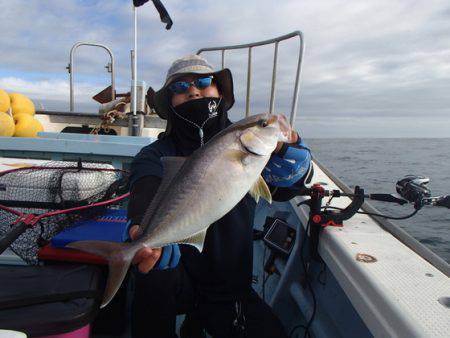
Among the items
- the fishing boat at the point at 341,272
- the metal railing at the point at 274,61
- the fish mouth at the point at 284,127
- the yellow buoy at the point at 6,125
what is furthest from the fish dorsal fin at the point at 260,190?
the yellow buoy at the point at 6,125

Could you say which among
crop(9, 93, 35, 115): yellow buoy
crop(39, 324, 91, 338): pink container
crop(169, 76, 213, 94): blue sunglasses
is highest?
crop(169, 76, 213, 94): blue sunglasses

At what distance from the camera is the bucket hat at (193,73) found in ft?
9.22

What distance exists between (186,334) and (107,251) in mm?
1428

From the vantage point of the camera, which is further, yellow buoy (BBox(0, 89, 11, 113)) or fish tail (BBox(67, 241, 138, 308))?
yellow buoy (BBox(0, 89, 11, 113))

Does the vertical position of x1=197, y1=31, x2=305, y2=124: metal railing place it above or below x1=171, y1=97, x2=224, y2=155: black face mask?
above

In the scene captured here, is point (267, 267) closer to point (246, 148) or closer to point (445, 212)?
point (246, 148)

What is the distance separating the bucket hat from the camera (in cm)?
281

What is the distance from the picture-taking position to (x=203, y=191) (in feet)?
6.28

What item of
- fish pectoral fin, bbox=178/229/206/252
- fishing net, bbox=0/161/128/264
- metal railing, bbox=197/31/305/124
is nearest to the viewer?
fish pectoral fin, bbox=178/229/206/252

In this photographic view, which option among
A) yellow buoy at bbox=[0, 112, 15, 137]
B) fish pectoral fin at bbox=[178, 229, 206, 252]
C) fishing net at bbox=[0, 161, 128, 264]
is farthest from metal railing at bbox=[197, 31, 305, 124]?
yellow buoy at bbox=[0, 112, 15, 137]

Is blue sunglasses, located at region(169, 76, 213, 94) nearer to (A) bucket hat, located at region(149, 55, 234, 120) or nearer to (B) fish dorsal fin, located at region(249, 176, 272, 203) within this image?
(A) bucket hat, located at region(149, 55, 234, 120)

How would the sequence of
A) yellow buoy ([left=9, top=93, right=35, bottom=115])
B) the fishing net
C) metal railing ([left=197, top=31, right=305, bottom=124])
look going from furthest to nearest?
yellow buoy ([left=9, top=93, right=35, bottom=115]), metal railing ([left=197, top=31, right=305, bottom=124]), the fishing net

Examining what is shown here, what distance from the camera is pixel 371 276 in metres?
1.78

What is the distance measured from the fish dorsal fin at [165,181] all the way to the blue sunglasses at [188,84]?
93cm
